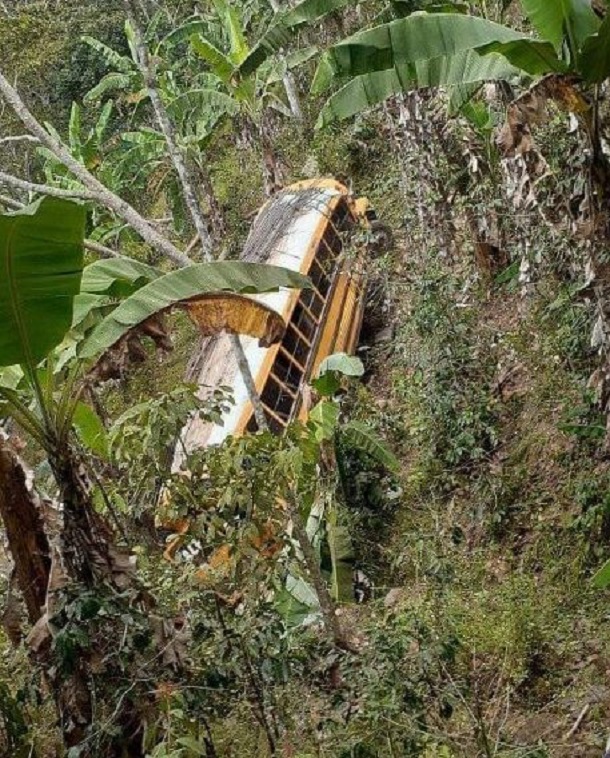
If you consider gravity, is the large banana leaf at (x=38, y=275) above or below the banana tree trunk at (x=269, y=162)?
below

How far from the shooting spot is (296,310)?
1109 centimetres

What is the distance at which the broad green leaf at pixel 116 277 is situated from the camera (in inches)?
172

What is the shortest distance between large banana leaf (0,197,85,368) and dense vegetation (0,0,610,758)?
0.03ft

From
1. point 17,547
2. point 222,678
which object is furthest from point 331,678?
point 17,547

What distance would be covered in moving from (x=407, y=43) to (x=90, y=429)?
3.07 m

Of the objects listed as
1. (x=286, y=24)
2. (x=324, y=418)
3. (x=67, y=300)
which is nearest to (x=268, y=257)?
(x=324, y=418)

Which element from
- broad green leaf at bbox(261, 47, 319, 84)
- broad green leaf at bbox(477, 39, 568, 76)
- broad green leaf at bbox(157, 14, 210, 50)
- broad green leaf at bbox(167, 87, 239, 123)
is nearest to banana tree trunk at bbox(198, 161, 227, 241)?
broad green leaf at bbox(167, 87, 239, 123)

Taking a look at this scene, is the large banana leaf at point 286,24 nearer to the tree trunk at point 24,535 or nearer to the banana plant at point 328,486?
the banana plant at point 328,486

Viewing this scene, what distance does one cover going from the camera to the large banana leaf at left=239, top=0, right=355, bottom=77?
20.3 ft

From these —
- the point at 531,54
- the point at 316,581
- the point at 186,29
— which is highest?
the point at 186,29

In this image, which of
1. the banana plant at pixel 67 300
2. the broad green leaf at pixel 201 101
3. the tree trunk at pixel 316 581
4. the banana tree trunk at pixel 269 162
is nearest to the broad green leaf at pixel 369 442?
the tree trunk at pixel 316 581

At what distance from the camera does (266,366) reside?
9.66 metres

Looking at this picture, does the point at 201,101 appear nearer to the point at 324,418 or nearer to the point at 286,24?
the point at 286,24

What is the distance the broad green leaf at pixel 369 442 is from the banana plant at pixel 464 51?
3.40m
